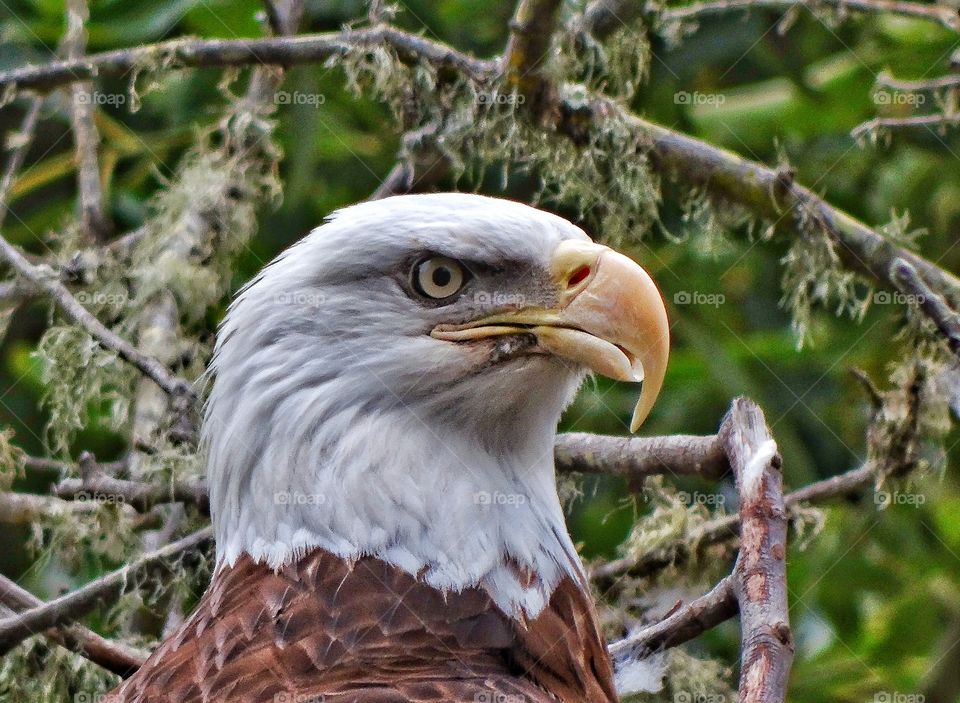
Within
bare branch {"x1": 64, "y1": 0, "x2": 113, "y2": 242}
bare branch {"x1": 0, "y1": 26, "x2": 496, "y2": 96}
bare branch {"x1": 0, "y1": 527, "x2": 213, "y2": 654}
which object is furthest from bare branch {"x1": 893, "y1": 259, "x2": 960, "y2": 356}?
bare branch {"x1": 64, "y1": 0, "x2": 113, "y2": 242}

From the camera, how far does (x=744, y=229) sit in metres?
4.91

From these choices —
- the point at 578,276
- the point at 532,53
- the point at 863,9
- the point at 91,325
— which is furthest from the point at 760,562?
the point at 863,9

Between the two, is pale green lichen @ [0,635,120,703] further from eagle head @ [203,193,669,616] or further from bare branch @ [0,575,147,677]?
eagle head @ [203,193,669,616]

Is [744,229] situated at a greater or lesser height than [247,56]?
lesser

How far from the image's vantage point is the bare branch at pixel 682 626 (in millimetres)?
2869

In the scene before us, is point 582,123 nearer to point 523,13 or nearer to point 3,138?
point 523,13

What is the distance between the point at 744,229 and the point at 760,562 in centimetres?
246

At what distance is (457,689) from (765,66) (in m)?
3.93

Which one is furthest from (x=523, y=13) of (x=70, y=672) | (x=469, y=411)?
(x=70, y=672)

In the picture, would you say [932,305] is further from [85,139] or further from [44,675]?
[85,139]

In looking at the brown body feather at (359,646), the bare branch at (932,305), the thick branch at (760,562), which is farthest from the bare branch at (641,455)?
the bare branch at (932,305)

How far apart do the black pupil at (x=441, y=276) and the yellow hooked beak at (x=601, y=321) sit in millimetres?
131

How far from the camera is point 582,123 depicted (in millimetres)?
4133

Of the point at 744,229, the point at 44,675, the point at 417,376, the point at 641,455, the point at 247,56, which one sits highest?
the point at 247,56
